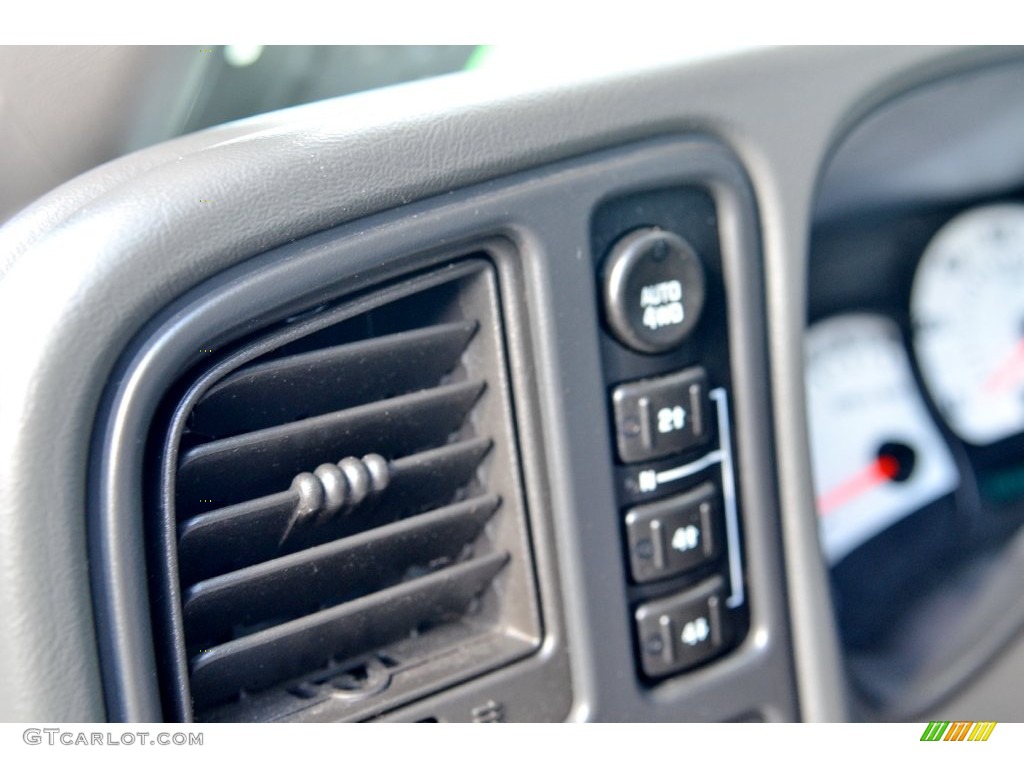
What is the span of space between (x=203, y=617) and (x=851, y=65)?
0.51 meters

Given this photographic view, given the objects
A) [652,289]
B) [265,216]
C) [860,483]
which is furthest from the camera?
[860,483]

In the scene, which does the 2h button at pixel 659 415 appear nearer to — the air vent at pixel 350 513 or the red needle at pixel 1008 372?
the air vent at pixel 350 513

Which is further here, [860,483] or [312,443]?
[860,483]

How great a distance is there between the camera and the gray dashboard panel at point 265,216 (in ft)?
1.43

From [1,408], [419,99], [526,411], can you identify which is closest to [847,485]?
[526,411]

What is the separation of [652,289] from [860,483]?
0.42m

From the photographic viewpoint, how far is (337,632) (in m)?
0.54

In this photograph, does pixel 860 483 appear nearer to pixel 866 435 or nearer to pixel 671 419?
pixel 866 435
